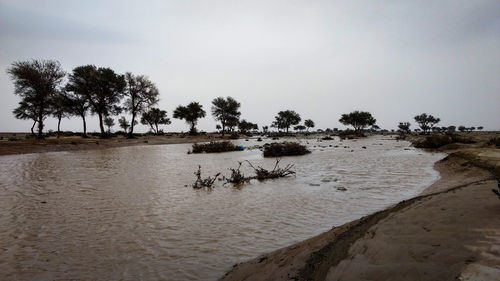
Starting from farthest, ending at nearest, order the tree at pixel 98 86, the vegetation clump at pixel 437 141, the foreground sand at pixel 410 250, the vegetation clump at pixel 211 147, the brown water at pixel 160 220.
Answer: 1. the tree at pixel 98 86
2. the vegetation clump at pixel 211 147
3. the vegetation clump at pixel 437 141
4. the brown water at pixel 160 220
5. the foreground sand at pixel 410 250

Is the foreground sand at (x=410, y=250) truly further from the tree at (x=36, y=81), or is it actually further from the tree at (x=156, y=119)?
the tree at (x=156, y=119)

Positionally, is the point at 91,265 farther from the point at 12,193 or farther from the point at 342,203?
the point at 12,193

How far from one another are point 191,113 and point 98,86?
29150mm

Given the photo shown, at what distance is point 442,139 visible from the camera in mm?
23172

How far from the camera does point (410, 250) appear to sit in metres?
2.52

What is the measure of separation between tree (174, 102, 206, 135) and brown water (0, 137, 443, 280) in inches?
2291

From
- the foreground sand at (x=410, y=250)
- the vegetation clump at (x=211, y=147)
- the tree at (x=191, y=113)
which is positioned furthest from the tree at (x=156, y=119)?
the foreground sand at (x=410, y=250)

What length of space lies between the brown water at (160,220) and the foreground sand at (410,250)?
A: 81 centimetres

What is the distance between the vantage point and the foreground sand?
2115mm

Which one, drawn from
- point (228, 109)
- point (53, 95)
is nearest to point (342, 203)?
point (53, 95)

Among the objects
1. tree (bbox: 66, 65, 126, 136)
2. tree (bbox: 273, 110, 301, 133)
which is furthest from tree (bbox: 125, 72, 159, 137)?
tree (bbox: 273, 110, 301, 133)

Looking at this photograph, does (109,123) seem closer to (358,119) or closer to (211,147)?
(211,147)

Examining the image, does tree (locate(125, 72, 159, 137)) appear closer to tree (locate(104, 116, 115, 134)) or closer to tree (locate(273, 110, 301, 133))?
tree (locate(104, 116, 115, 134))

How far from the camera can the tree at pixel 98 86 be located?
38.5 meters
